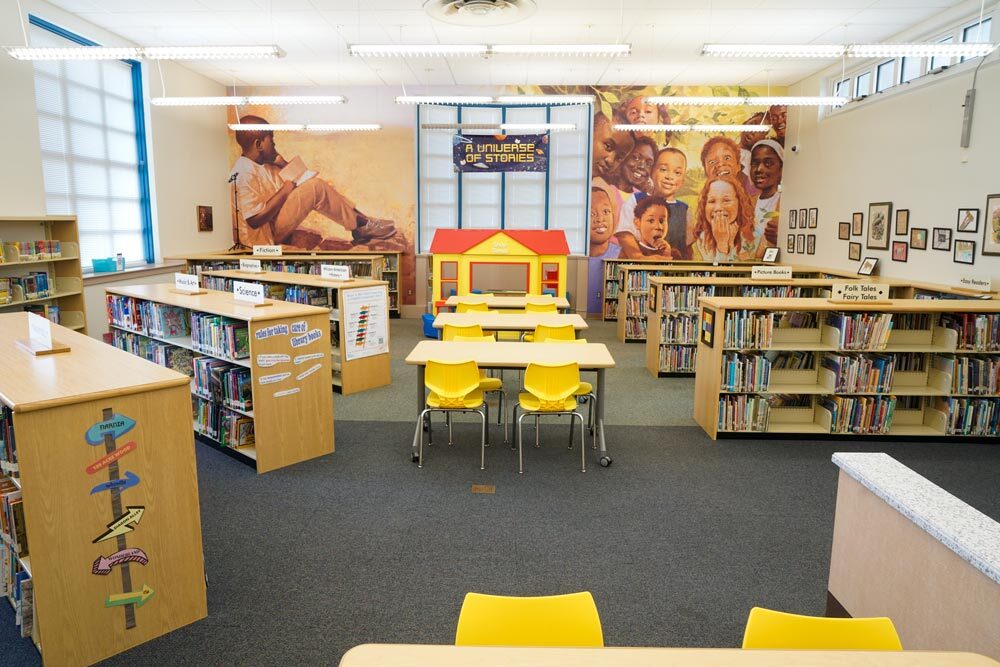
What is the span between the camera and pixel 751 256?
12.7 m

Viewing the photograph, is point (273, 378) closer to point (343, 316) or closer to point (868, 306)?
point (343, 316)

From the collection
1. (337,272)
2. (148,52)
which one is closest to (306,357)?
(337,272)

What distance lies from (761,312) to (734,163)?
7.65 meters

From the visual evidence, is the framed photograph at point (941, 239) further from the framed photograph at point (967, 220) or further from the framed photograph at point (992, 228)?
the framed photograph at point (992, 228)

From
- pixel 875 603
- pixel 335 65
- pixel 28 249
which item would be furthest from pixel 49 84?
pixel 875 603

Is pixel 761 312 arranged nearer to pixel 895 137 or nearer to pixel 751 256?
pixel 895 137

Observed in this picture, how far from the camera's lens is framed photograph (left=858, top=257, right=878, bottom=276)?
9.07 metres

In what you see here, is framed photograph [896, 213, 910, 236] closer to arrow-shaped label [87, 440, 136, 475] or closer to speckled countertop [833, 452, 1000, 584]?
speckled countertop [833, 452, 1000, 584]

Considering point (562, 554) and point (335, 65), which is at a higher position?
point (335, 65)

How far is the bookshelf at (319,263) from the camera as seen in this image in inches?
418

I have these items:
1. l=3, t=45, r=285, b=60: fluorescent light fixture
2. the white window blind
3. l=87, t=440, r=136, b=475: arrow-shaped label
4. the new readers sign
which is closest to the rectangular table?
l=87, t=440, r=136, b=475: arrow-shaped label

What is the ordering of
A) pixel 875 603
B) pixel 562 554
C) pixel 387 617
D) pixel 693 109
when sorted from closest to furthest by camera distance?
1. pixel 875 603
2. pixel 387 617
3. pixel 562 554
4. pixel 693 109

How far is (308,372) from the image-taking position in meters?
5.00

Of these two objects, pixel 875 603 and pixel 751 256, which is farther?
pixel 751 256
